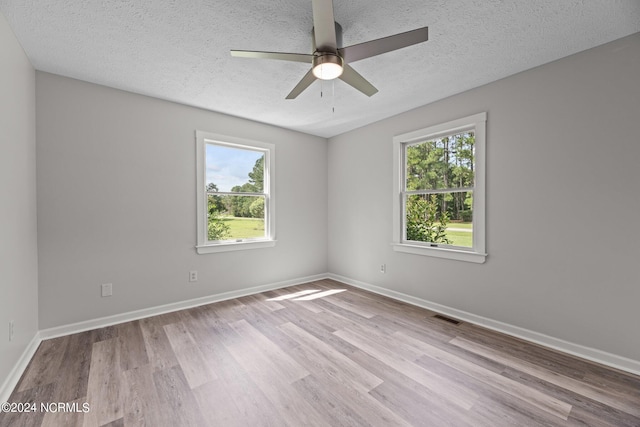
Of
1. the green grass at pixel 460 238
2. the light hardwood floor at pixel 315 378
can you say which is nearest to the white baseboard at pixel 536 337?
the light hardwood floor at pixel 315 378

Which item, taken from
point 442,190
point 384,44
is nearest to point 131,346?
point 384,44

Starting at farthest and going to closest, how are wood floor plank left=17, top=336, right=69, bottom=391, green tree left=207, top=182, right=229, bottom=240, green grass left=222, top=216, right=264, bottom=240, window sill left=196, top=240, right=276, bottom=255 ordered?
green grass left=222, top=216, right=264, bottom=240
green tree left=207, top=182, right=229, bottom=240
window sill left=196, top=240, right=276, bottom=255
wood floor plank left=17, top=336, right=69, bottom=391

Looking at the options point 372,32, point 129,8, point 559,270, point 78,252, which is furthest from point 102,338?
point 559,270

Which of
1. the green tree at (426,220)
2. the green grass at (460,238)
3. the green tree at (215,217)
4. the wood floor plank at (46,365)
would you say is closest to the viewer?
the wood floor plank at (46,365)

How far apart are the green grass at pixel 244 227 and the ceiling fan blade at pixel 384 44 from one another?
276 cm

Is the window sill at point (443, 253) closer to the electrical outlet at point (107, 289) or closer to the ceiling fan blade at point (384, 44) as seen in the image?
the ceiling fan blade at point (384, 44)

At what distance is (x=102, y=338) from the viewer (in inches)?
101

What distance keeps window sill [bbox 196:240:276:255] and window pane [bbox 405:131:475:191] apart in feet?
7.38

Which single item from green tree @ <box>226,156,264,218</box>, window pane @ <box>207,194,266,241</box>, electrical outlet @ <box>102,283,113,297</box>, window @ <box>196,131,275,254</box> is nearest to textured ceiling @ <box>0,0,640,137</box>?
window @ <box>196,131,275,254</box>

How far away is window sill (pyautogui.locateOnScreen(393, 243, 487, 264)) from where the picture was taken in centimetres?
291

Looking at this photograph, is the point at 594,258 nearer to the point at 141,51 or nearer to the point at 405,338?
the point at 405,338

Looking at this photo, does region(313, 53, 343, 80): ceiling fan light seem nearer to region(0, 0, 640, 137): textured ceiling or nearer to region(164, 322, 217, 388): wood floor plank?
region(0, 0, 640, 137): textured ceiling

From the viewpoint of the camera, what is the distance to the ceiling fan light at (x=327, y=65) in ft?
5.64

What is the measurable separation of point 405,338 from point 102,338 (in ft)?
9.59
